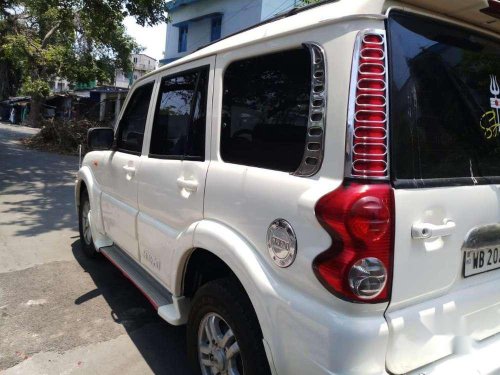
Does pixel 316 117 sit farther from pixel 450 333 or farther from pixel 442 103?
pixel 450 333

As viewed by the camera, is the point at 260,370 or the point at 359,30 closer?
the point at 359,30

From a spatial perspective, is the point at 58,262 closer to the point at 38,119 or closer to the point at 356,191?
the point at 356,191

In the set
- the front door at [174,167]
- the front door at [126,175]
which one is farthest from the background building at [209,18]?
the front door at [174,167]

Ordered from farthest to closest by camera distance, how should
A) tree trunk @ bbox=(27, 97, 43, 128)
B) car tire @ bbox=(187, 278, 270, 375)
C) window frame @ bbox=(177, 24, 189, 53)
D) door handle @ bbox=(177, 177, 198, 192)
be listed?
window frame @ bbox=(177, 24, 189, 53) → tree trunk @ bbox=(27, 97, 43, 128) → door handle @ bbox=(177, 177, 198, 192) → car tire @ bbox=(187, 278, 270, 375)

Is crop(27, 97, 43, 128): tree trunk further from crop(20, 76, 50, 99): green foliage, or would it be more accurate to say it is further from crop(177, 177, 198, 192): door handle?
crop(177, 177, 198, 192): door handle

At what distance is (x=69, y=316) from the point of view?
3553 millimetres

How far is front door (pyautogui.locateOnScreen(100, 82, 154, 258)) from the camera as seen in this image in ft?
10.8

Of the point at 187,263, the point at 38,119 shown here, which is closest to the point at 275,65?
the point at 187,263

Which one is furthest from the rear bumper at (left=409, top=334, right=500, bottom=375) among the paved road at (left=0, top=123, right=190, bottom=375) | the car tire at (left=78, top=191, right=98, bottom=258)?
the car tire at (left=78, top=191, right=98, bottom=258)

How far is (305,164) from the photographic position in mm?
1746

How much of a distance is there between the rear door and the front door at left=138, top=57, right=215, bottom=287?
3.71 feet

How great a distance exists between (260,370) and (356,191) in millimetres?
965

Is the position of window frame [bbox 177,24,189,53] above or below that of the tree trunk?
above

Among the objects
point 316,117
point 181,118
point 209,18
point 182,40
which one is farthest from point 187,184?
point 182,40
